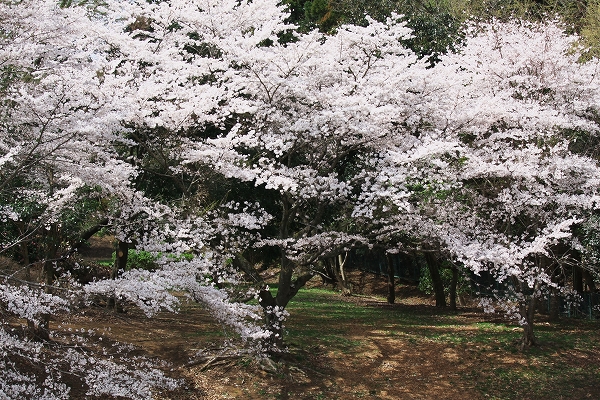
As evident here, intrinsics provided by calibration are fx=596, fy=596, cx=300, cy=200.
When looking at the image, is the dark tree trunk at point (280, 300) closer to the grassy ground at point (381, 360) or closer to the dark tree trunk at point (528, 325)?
the grassy ground at point (381, 360)

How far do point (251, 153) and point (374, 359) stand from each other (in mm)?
4506

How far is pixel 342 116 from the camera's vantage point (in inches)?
340

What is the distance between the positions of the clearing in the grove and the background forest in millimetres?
463

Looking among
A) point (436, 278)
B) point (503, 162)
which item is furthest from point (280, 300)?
point (436, 278)

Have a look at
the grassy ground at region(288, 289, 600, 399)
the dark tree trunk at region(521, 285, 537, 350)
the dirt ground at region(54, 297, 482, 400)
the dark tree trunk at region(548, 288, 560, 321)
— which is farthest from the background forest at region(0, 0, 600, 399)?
the dark tree trunk at region(548, 288, 560, 321)

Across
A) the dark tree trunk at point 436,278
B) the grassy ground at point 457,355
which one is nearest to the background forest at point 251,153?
the grassy ground at point 457,355

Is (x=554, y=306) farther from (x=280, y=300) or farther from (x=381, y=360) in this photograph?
(x=280, y=300)

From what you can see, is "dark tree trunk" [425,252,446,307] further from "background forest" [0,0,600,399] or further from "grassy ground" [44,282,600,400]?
"background forest" [0,0,600,399]

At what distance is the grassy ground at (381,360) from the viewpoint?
31.6ft

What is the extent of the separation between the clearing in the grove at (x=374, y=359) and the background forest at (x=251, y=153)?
1.52ft

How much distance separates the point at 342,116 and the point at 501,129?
450 centimetres

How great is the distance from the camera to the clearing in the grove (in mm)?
9617

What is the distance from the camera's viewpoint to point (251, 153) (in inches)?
424

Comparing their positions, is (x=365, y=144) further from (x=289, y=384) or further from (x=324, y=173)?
(x=289, y=384)
